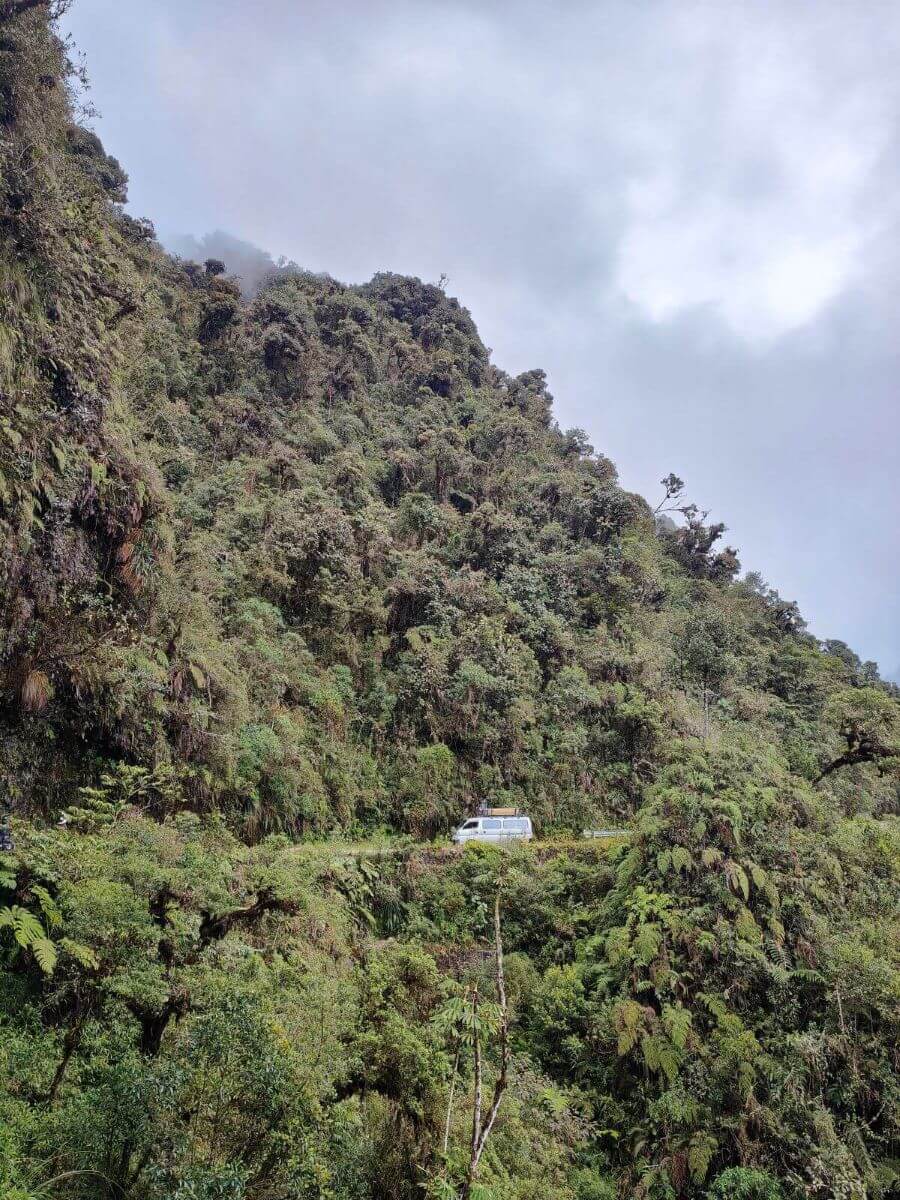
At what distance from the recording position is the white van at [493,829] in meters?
17.1

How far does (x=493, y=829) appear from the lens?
1734 centimetres

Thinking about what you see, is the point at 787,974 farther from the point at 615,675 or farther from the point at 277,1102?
the point at 615,675

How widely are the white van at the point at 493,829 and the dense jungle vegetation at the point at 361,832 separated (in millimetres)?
1431

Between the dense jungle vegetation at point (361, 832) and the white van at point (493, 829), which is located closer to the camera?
the dense jungle vegetation at point (361, 832)

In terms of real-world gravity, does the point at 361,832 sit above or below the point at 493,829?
below

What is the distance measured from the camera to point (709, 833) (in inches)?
505

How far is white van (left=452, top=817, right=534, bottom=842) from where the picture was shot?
56.1 ft

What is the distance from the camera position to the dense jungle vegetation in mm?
6020

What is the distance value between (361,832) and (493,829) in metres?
3.53

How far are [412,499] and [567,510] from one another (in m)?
7.56

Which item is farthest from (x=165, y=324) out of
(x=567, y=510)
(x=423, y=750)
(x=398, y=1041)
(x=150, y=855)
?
(x=398, y=1041)

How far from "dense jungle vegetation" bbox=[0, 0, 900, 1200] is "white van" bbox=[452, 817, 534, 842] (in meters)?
1.43

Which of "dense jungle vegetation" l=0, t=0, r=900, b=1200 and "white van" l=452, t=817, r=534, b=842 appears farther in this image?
"white van" l=452, t=817, r=534, b=842

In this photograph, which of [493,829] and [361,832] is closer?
[493,829]
